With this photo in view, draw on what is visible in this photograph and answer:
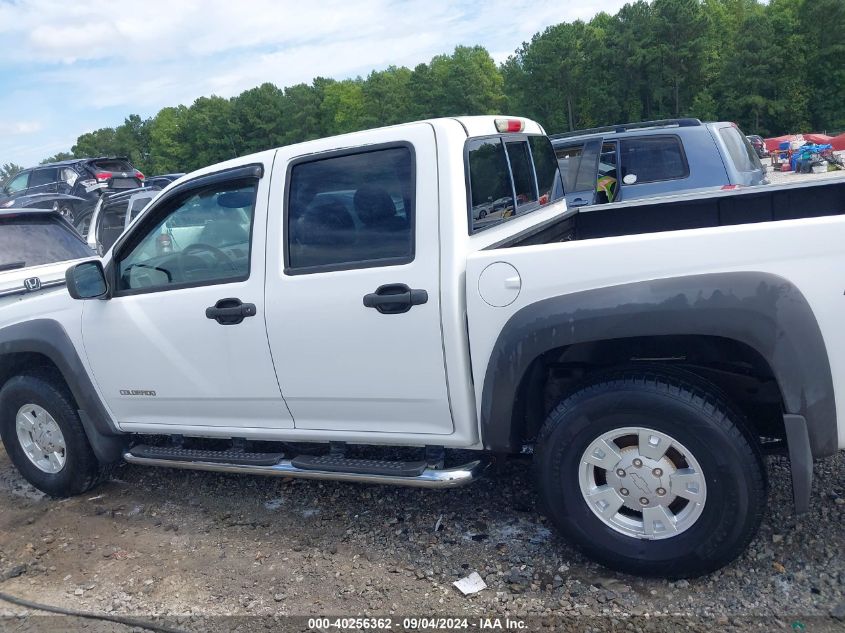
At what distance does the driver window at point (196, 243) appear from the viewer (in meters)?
3.69

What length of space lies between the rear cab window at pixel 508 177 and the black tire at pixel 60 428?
9.20 ft

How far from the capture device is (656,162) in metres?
8.14

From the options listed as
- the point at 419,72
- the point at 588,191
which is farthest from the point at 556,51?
the point at 588,191

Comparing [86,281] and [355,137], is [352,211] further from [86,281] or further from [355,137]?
[86,281]

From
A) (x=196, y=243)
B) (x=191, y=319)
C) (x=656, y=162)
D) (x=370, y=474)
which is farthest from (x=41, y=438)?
(x=656, y=162)

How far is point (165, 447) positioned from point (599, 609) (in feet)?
8.67

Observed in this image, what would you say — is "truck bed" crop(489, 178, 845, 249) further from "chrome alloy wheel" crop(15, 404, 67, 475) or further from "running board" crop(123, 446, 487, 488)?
"chrome alloy wheel" crop(15, 404, 67, 475)

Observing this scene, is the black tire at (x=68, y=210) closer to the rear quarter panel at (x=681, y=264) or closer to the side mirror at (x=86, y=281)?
the side mirror at (x=86, y=281)

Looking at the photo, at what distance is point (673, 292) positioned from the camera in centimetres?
268

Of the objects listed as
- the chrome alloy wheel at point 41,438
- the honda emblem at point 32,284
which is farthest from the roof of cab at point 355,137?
the honda emblem at point 32,284

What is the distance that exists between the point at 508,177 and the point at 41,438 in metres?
3.28

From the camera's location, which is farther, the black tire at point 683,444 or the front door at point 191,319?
the front door at point 191,319

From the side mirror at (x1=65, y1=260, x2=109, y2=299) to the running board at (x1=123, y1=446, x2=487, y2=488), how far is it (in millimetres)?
985

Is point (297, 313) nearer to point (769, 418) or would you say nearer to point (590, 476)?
point (590, 476)
